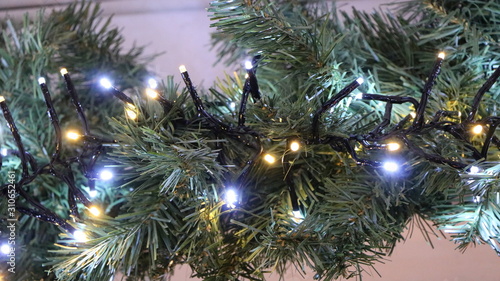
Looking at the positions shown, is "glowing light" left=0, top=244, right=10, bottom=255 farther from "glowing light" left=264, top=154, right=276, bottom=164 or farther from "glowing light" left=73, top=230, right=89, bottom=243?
"glowing light" left=264, top=154, right=276, bottom=164

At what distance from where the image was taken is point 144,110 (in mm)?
276

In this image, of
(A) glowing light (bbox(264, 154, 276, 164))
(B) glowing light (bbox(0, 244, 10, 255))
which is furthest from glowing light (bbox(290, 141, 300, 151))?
(B) glowing light (bbox(0, 244, 10, 255))

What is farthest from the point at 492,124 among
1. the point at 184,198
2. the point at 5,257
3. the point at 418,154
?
the point at 5,257

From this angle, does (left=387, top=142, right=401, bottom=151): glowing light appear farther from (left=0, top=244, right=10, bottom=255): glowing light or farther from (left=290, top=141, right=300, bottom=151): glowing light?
(left=0, top=244, right=10, bottom=255): glowing light

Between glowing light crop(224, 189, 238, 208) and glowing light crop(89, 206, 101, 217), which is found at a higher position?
glowing light crop(224, 189, 238, 208)

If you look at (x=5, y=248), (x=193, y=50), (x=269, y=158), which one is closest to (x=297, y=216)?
(x=269, y=158)

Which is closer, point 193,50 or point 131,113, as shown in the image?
point 131,113

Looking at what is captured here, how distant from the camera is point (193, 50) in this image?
58cm

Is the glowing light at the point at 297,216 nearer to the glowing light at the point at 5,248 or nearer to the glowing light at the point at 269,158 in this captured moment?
the glowing light at the point at 269,158

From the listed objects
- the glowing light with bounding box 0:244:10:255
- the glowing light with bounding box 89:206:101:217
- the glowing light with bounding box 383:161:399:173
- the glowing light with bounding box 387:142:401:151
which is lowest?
the glowing light with bounding box 0:244:10:255

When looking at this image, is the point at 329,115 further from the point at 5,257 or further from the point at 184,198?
the point at 5,257

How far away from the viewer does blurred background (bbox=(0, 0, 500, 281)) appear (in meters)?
0.35

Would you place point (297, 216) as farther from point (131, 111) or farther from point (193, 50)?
point (193, 50)

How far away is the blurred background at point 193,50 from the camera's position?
0.35 m
